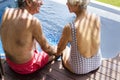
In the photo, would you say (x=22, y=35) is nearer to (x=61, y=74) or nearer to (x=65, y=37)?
(x=65, y=37)

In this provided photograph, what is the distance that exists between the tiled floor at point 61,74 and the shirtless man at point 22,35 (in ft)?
0.32

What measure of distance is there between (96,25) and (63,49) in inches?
24.3

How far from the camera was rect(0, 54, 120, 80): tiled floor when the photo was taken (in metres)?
3.55

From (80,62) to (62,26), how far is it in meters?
2.16

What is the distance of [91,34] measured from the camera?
3.28m

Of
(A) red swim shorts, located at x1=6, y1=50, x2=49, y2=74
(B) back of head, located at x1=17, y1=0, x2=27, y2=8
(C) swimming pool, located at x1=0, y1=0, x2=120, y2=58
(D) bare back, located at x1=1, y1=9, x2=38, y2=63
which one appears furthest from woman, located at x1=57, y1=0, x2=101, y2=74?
(C) swimming pool, located at x1=0, y1=0, x2=120, y2=58

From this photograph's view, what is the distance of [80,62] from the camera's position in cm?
345

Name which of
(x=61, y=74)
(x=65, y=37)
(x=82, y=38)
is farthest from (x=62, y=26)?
(x=82, y=38)

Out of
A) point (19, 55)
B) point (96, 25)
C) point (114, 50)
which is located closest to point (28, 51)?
point (19, 55)

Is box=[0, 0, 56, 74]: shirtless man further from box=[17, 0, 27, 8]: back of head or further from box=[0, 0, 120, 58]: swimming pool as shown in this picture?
box=[0, 0, 120, 58]: swimming pool

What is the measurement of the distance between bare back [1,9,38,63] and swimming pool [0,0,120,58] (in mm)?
1672

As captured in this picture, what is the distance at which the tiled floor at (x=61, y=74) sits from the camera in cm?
355

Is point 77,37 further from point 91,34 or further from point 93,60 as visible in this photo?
point 93,60

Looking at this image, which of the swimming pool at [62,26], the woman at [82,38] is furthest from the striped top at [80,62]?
the swimming pool at [62,26]
